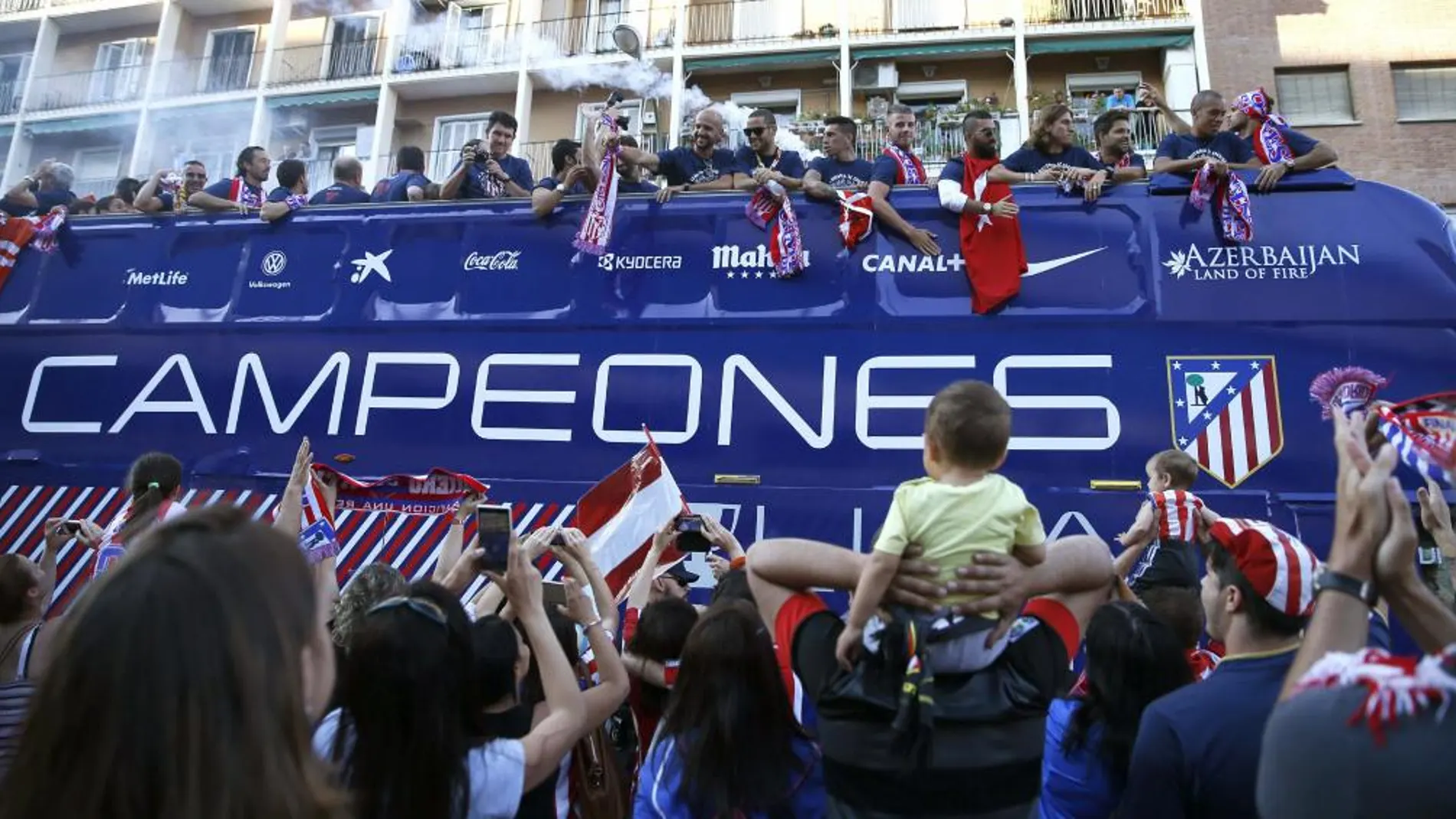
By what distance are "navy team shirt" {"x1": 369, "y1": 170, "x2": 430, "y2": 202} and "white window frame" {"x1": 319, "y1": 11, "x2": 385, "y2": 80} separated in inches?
615

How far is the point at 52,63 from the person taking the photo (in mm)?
23484

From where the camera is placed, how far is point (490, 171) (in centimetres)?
711

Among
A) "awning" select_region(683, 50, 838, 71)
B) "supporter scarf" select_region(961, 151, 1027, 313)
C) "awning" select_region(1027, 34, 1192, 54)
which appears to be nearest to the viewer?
"supporter scarf" select_region(961, 151, 1027, 313)

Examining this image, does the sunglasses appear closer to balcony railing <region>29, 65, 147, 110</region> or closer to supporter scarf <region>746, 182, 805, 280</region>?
supporter scarf <region>746, 182, 805, 280</region>

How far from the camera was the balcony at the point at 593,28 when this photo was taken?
19891 mm

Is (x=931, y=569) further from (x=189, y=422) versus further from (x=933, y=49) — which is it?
(x=933, y=49)

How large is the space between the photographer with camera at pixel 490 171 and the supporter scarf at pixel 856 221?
8.19 ft

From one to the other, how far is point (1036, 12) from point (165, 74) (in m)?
19.6

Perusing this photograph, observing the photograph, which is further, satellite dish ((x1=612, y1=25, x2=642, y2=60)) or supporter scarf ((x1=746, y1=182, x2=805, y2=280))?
satellite dish ((x1=612, y1=25, x2=642, y2=60))

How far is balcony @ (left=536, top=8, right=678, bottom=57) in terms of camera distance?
19891 mm

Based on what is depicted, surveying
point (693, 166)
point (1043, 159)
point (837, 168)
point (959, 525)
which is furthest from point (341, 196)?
point (959, 525)

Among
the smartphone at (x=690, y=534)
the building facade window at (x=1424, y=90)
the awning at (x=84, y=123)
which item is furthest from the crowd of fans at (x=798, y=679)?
the awning at (x=84, y=123)

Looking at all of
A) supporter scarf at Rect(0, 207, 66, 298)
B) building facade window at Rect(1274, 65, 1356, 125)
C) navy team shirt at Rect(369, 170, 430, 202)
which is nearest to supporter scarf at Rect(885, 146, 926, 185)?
navy team shirt at Rect(369, 170, 430, 202)

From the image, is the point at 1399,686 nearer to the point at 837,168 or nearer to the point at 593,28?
the point at 837,168
